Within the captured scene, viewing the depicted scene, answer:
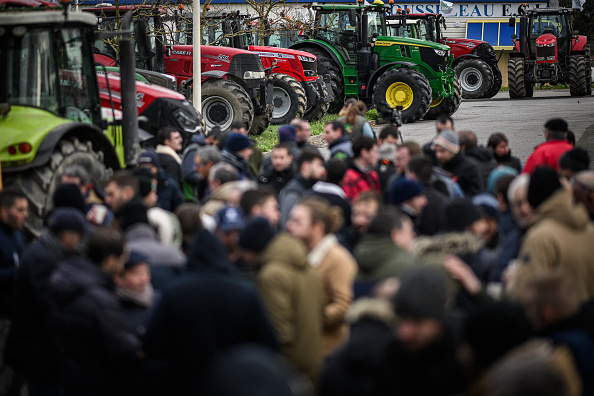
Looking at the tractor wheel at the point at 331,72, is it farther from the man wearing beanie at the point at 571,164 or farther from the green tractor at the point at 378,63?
the man wearing beanie at the point at 571,164

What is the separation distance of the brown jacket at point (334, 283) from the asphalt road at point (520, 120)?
11371mm

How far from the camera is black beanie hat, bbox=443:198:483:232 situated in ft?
17.5

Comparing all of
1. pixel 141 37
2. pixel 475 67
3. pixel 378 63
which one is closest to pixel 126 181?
pixel 141 37

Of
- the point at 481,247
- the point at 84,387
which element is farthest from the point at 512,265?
the point at 84,387

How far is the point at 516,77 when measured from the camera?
109 feet

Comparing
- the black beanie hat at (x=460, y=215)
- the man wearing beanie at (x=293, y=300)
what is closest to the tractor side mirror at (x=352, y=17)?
the black beanie hat at (x=460, y=215)

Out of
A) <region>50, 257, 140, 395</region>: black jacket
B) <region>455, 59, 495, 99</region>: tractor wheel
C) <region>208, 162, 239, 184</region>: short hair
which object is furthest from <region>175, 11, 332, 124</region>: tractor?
<region>50, 257, 140, 395</region>: black jacket

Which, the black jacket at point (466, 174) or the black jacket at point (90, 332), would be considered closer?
the black jacket at point (90, 332)

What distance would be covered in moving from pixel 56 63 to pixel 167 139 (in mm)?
1478

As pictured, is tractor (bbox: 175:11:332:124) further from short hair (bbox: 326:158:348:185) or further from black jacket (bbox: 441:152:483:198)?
short hair (bbox: 326:158:348:185)

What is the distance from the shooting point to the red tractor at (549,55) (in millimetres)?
32656

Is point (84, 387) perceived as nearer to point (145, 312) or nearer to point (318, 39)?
point (145, 312)

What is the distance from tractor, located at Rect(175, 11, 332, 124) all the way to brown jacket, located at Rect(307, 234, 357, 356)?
16334 mm

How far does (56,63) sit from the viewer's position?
9.36 metres
